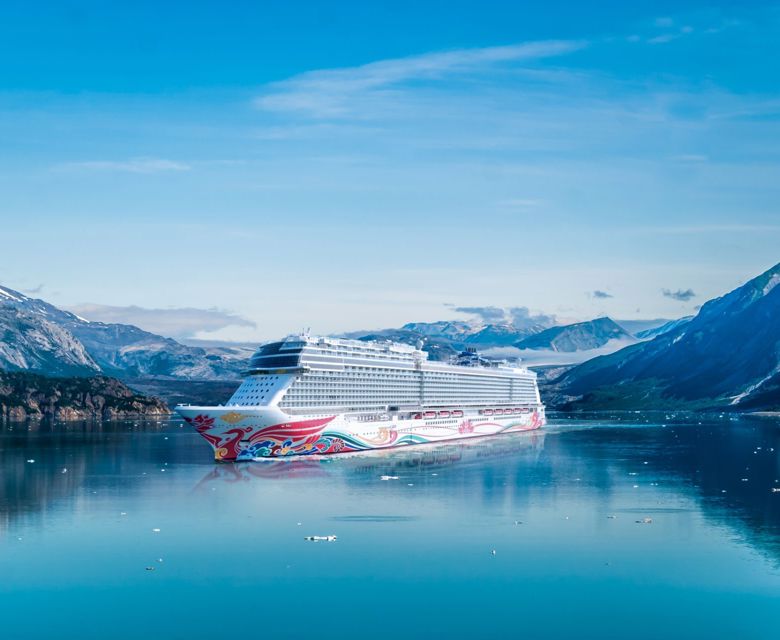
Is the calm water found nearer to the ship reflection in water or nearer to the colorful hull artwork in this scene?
the ship reflection in water

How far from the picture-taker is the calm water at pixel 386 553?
51.7 m

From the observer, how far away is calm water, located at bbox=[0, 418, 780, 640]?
170ft

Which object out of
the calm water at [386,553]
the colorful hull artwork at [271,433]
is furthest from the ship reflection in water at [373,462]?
the colorful hull artwork at [271,433]

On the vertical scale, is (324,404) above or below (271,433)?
above

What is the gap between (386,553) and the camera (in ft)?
219

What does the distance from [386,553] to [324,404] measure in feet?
Answer: 205

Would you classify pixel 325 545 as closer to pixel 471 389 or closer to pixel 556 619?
pixel 556 619

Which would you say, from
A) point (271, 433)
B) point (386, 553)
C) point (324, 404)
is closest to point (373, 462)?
point (324, 404)

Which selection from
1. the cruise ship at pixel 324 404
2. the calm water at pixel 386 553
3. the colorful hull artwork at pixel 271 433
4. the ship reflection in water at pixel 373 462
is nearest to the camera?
the calm water at pixel 386 553

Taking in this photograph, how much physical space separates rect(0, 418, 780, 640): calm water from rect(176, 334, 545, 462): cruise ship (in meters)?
4.24

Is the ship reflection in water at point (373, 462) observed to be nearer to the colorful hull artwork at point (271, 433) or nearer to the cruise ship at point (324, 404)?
the colorful hull artwork at point (271, 433)

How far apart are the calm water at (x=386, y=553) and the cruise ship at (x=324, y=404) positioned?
4.24 m

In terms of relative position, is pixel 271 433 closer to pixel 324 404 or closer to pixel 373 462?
pixel 324 404

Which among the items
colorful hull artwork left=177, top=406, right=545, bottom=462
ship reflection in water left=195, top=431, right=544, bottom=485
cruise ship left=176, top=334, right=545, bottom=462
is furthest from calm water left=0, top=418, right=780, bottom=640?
cruise ship left=176, top=334, right=545, bottom=462
